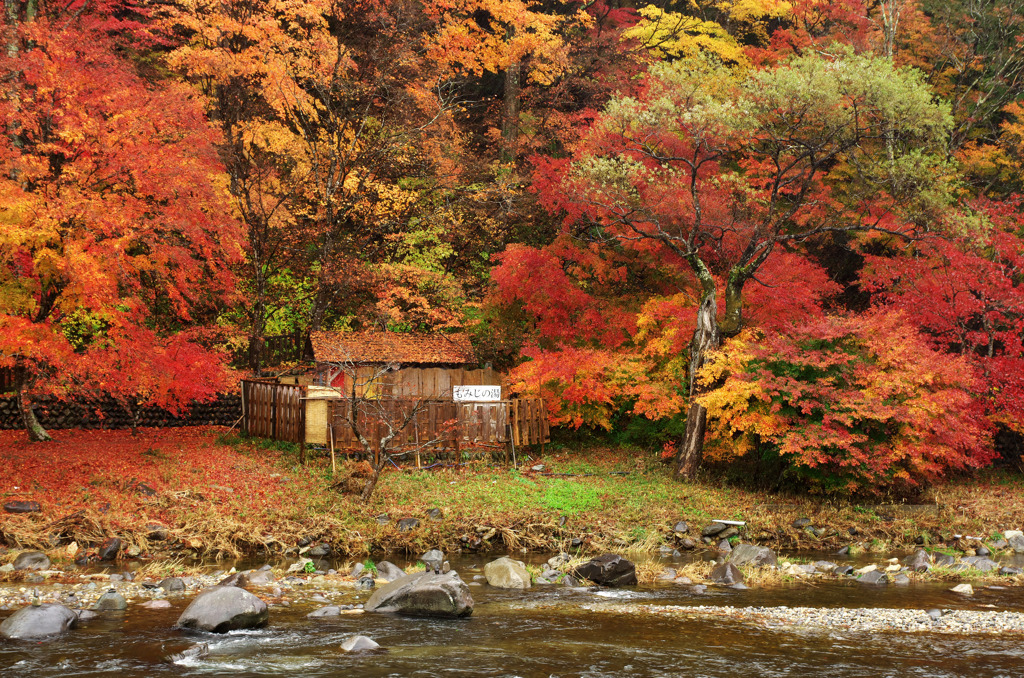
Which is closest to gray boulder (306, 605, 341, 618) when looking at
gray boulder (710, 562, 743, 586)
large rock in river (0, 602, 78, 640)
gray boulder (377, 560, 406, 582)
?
gray boulder (377, 560, 406, 582)

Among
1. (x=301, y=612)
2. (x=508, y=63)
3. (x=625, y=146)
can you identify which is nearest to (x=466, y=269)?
(x=508, y=63)

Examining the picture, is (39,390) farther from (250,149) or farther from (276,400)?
(250,149)

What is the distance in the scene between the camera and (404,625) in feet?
29.7

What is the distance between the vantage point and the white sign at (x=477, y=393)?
18078 millimetres

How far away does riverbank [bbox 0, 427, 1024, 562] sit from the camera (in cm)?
1270

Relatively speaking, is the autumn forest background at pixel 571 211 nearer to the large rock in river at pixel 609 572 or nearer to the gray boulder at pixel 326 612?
the large rock in river at pixel 609 572

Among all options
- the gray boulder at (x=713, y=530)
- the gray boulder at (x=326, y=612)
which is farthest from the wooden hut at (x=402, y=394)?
the gray boulder at (x=326, y=612)

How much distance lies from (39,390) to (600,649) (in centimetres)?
1201

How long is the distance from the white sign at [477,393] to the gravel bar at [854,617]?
8509mm

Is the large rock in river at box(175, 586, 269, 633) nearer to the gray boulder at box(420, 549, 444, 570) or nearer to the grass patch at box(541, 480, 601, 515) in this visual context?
the gray boulder at box(420, 549, 444, 570)

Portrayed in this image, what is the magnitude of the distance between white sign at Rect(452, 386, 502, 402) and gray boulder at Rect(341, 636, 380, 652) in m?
10.1

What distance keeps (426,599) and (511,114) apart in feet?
66.2

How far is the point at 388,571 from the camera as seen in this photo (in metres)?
11.5

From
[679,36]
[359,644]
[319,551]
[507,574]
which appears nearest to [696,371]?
[507,574]
